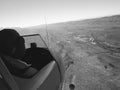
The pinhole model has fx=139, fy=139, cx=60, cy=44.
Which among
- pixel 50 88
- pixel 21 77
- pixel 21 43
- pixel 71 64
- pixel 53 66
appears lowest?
pixel 71 64

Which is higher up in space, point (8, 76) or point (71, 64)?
point (8, 76)

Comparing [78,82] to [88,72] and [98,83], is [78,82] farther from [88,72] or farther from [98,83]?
[88,72]

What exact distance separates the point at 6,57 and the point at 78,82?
3.54 meters

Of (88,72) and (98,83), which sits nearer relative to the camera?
(98,83)

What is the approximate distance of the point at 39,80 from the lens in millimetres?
2080

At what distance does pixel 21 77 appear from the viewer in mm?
1840

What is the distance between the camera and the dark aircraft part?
10.2 ft

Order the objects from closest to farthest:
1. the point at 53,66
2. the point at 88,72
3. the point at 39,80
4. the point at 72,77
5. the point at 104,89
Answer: the point at 39,80 < the point at 53,66 < the point at 104,89 < the point at 72,77 < the point at 88,72

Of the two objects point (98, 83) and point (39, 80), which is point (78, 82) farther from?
point (39, 80)

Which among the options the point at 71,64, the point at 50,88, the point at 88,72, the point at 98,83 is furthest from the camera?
the point at 71,64

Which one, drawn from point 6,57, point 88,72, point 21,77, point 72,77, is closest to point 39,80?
point 21,77

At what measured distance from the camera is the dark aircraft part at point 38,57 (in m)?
3.11

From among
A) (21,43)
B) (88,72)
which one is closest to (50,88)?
(21,43)

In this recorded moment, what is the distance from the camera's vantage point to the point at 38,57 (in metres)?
3.22
